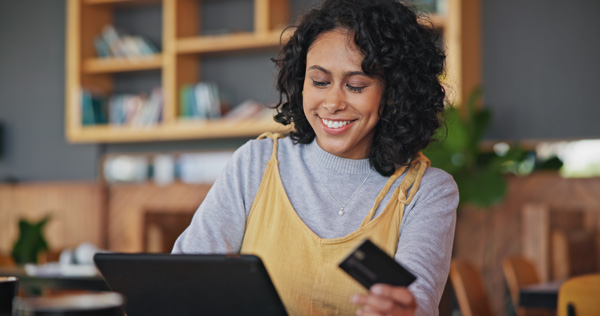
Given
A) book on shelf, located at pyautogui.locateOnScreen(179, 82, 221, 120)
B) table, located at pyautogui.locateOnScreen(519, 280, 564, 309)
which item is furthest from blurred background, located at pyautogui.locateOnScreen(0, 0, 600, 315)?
table, located at pyautogui.locateOnScreen(519, 280, 564, 309)

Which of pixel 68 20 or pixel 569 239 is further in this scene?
pixel 68 20

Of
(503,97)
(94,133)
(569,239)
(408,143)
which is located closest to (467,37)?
(503,97)

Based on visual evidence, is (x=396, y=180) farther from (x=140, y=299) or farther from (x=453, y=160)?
(x=453, y=160)

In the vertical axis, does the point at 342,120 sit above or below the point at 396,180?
above

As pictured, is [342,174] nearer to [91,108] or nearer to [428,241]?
[428,241]

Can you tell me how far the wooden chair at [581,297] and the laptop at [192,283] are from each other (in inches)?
53.5

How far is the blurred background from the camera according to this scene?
14.9ft

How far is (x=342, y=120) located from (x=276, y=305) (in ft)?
1.84

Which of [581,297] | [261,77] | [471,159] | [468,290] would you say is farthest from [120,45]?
[581,297]

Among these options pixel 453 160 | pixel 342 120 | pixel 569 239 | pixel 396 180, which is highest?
pixel 342 120

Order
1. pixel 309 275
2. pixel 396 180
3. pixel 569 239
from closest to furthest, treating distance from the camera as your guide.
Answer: pixel 309 275 < pixel 396 180 < pixel 569 239

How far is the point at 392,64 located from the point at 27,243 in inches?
158

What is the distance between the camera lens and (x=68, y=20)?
19.3 ft

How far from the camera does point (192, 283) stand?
3.45ft
